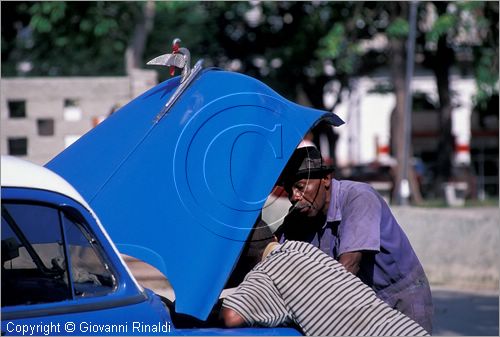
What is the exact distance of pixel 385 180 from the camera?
43.9m

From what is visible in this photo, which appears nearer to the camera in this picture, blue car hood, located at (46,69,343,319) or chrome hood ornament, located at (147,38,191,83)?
blue car hood, located at (46,69,343,319)

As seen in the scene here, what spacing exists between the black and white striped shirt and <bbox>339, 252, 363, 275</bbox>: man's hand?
31 centimetres

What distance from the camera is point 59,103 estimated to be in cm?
1469

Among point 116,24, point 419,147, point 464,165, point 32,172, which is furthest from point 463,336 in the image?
point 419,147

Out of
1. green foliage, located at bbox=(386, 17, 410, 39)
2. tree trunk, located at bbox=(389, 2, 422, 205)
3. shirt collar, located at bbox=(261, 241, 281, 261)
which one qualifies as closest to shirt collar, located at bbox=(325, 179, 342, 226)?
shirt collar, located at bbox=(261, 241, 281, 261)

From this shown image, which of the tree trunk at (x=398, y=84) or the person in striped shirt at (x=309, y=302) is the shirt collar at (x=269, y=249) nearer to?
the person in striped shirt at (x=309, y=302)

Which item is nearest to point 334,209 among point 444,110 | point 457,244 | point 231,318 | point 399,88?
point 231,318

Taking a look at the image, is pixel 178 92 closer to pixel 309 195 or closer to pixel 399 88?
pixel 309 195

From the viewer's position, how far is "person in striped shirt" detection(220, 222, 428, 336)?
4078 millimetres

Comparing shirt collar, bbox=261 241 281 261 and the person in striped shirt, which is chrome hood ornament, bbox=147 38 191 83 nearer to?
shirt collar, bbox=261 241 281 261

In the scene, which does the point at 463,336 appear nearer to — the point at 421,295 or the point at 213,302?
the point at 421,295

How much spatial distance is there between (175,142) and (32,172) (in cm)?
76

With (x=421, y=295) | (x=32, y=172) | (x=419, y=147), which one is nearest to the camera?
(x=32, y=172)

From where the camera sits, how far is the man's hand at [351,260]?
4.50m
